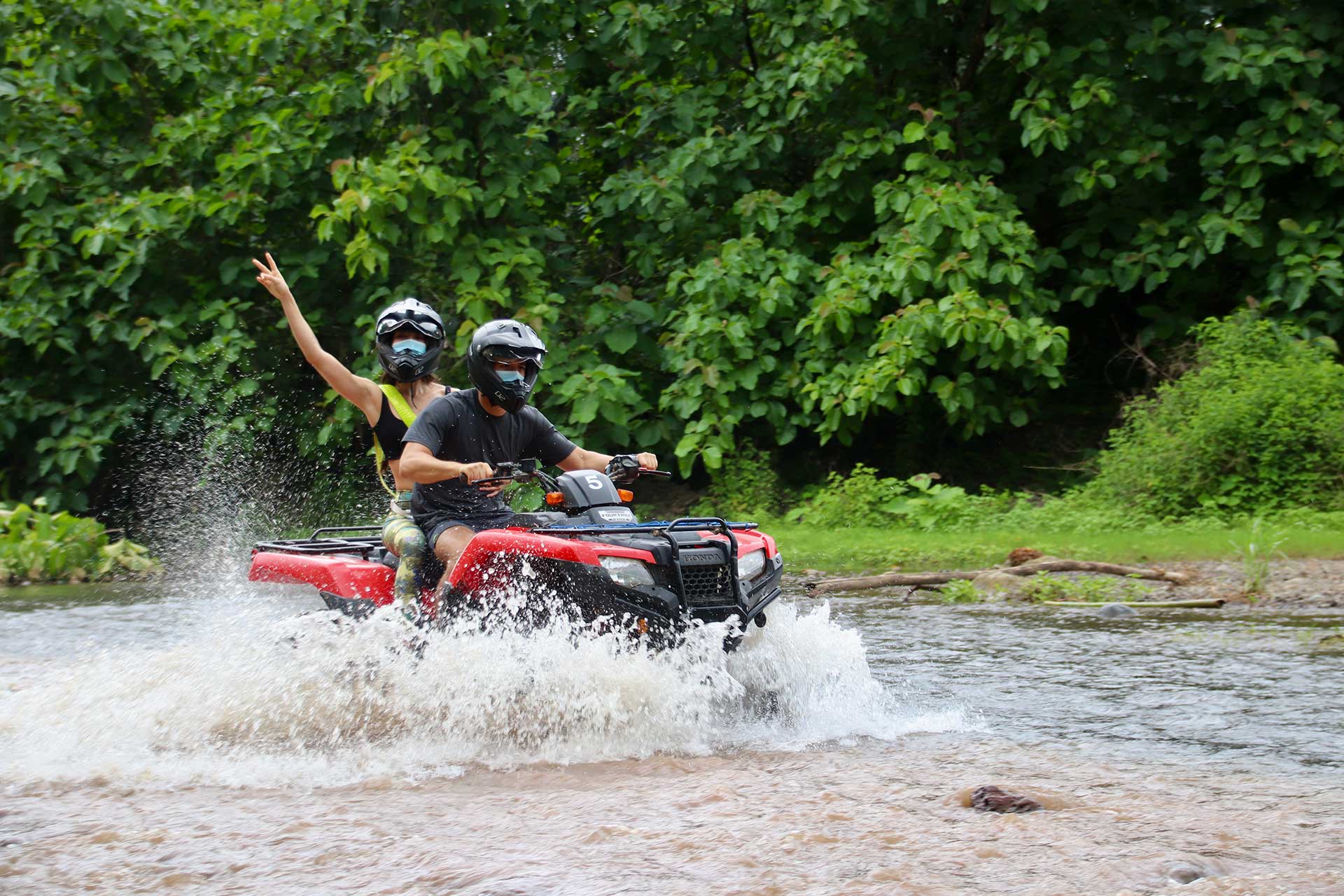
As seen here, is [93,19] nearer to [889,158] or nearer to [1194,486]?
[889,158]

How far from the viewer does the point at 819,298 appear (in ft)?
44.7

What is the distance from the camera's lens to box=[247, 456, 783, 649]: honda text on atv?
571cm

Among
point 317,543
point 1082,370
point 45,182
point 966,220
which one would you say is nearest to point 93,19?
point 45,182

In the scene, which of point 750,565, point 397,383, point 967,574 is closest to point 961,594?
point 967,574

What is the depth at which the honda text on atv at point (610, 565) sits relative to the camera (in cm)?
571

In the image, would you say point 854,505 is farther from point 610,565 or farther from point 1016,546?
point 610,565

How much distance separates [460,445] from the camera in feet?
21.0

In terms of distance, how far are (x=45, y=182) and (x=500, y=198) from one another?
4.89m

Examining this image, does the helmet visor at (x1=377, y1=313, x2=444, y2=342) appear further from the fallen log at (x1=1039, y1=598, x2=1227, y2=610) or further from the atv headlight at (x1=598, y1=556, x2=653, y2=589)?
the fallen log at (x1=1039, y1=598, x2=1227, y2=610)

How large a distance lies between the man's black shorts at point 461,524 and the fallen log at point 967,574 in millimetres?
4291

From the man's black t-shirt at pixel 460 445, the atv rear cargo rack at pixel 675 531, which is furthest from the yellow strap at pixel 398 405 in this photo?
the atv rear cargo rack at pixel 675 531

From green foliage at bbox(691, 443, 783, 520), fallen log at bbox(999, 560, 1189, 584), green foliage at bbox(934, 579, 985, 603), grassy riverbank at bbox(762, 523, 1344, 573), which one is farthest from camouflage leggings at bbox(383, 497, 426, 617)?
green foliage at bbox(691, 443, 783, 520)

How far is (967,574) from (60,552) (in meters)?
8.49

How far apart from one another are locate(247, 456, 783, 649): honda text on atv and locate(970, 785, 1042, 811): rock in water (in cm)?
139
